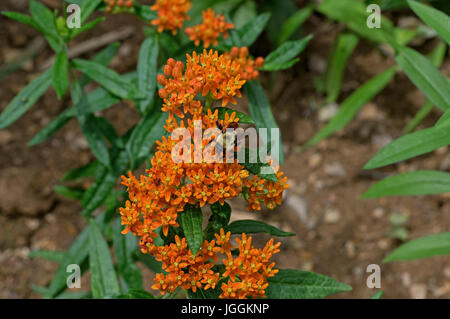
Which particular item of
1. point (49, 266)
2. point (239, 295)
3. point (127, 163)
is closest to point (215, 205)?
point (239, 295)

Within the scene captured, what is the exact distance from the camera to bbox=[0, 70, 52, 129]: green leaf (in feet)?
8.92

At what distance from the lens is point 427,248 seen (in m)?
2.66

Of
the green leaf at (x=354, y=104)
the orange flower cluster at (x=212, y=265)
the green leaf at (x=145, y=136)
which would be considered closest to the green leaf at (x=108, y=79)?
the green leaf at (x=145, y=136)

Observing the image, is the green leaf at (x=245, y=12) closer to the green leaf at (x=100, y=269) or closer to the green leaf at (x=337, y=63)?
the green leaf at (x=337, y=63)

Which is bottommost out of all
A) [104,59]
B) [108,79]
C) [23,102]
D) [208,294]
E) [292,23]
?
[208,294]

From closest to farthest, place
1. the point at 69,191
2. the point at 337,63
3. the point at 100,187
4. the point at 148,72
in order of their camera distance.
A: the point at 148,72 → the point at 100,187 → the point at 69,191 → the point at 337,63

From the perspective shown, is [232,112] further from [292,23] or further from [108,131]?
[292,23]

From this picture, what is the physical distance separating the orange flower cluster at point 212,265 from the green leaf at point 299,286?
0.23 metres

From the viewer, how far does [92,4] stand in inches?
102

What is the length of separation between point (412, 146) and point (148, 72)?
136cm

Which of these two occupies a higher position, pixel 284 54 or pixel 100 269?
pixel 284 54

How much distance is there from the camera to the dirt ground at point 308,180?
366 centimetres

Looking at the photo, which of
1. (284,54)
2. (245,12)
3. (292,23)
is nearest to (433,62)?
(292,23)

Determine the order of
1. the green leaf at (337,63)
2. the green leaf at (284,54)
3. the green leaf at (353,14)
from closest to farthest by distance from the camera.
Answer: the green leaf at (284,54) → the green leaf at (353,14) → the green leaf at (337,63)
